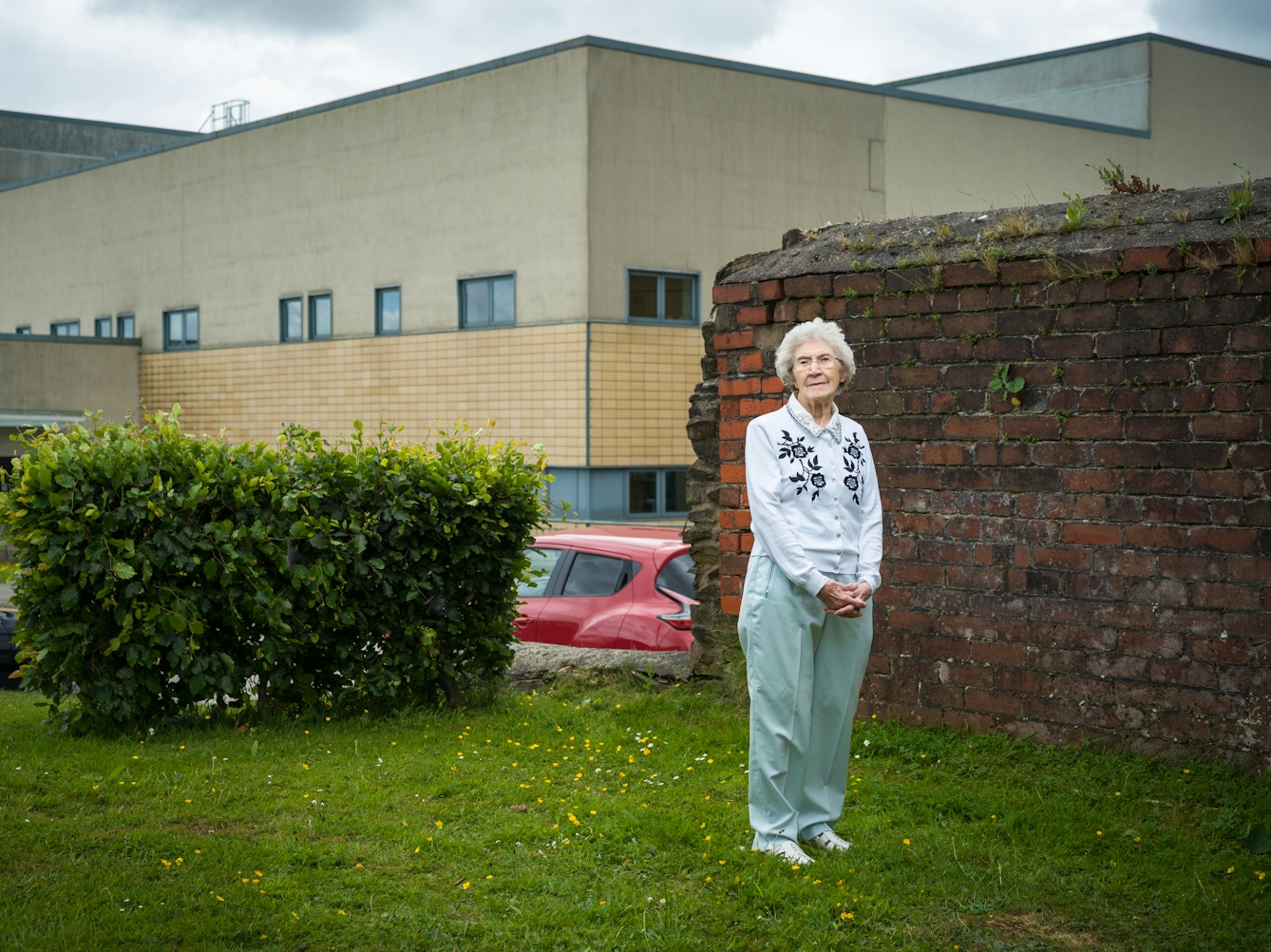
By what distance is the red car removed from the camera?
8.59m

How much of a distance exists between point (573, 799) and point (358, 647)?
232 cm

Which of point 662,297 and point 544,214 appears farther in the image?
point 662,297

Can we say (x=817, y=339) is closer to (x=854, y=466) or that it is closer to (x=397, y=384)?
(x=854, y=466)

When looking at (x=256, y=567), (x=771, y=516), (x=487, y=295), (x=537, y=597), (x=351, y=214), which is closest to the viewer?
(x=771, y=516)

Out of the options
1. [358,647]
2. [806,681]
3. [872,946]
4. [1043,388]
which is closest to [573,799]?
[806,681]

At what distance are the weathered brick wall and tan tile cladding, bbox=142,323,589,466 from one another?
14679mm

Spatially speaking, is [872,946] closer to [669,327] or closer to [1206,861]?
[1206,861]

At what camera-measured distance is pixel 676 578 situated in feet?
28.6

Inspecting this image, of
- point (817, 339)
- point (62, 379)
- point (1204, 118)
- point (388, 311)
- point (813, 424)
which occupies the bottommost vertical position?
point (813, 424)

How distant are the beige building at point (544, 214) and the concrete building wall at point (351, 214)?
54 millimetres

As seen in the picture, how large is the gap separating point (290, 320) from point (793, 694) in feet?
76.9

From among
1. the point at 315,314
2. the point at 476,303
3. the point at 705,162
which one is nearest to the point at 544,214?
the point at 476,303

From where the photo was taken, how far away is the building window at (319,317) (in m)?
25.4

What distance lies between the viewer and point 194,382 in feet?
93.2
